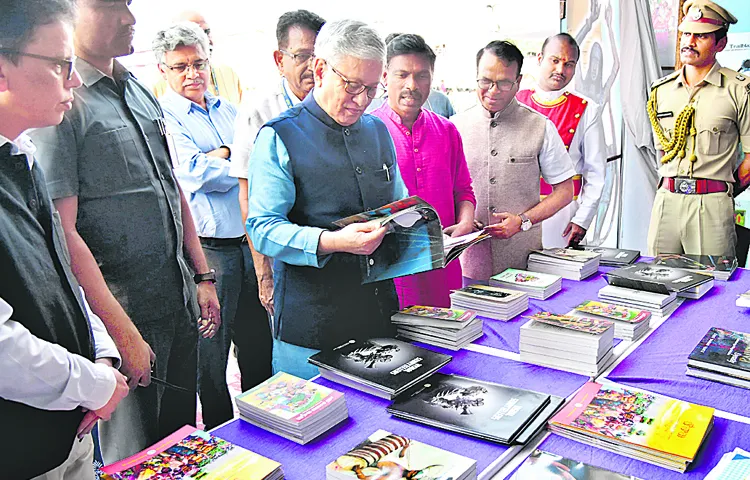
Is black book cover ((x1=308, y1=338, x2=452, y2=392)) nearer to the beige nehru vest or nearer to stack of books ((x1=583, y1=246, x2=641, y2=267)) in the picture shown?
the beige nehru vest

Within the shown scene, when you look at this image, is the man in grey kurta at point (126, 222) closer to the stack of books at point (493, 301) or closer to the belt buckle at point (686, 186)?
the stack of books at point (493, 301)

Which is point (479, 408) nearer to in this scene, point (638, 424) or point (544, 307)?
point (638, 424)

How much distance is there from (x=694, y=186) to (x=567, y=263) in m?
1.49

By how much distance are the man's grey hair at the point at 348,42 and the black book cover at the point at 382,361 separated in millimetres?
786

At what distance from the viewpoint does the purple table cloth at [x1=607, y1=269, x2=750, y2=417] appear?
54.7 inches

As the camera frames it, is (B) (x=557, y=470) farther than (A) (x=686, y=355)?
No

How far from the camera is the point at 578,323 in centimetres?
161

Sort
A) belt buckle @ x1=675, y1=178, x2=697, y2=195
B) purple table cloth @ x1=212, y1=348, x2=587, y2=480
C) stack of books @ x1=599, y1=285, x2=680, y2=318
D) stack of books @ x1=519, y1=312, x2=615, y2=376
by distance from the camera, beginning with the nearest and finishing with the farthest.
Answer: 1. purple table cloth @ x1=212, y1=348, x2=587, y2=480
2. stack of books @ x1=519, y1=312, x2=615, y2=376
3. stack of books @ x1=599, y1=285, x2=680, y2=318
4. belt buckle @ x1=675, y1=178, x2=697, y2=195

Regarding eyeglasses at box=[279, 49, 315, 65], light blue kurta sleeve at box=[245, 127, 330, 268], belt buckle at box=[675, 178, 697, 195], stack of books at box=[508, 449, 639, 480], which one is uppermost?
eyeglasses at box=[279, 49, 315, 65]

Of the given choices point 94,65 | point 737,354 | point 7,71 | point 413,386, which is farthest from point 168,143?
point 737,354

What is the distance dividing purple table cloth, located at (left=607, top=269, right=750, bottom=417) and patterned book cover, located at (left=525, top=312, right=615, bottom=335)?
0.11m

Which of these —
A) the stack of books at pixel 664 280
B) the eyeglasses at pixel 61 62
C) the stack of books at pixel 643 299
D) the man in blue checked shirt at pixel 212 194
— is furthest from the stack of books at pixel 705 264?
the eyeglasses at pixel 61 62

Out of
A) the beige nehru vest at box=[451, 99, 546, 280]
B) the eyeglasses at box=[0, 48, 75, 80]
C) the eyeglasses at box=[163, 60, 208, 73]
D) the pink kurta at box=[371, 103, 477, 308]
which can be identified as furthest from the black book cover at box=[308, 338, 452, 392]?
the eyeglasses at box=[163, 60, 208, 73]

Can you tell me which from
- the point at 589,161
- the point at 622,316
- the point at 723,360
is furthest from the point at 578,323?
the point at 589,161
